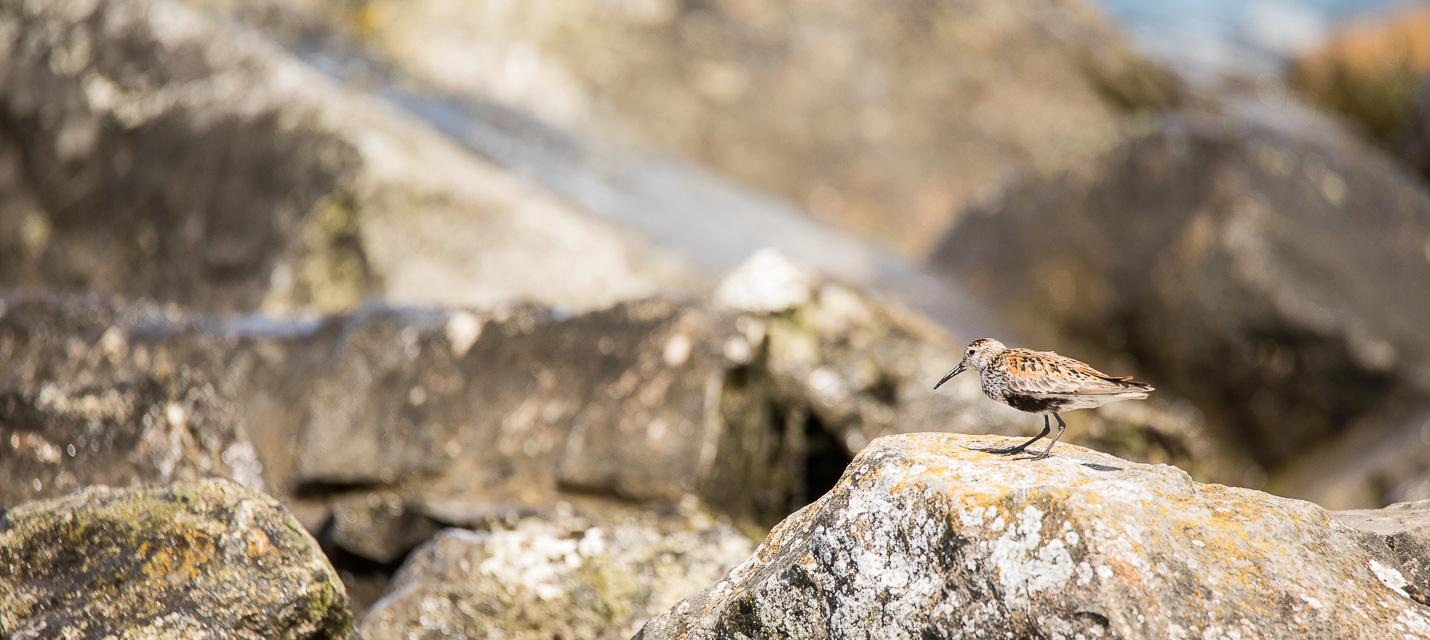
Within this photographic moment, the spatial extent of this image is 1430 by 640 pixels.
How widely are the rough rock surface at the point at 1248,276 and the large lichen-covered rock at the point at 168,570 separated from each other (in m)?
8.28

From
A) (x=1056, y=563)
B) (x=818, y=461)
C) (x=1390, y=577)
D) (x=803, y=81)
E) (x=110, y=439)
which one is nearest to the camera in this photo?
(x=1056, y=563)

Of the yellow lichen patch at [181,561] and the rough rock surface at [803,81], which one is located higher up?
the rough rock surface at [803,81]

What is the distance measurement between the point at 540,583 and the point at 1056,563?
2.61 meters

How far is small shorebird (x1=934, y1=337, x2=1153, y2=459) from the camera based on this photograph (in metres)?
4.04

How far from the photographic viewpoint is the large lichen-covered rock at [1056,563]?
3.46 metres

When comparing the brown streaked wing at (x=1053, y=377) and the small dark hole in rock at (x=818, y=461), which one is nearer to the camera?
the brown streaked wing at (x=1053, y=377)

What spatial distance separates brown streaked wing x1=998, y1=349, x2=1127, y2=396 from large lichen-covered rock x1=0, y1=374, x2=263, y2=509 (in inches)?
146

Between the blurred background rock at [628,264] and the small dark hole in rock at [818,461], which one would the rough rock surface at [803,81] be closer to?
the blurred background rock at [628,264]

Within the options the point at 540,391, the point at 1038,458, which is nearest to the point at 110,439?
the point at 540,391

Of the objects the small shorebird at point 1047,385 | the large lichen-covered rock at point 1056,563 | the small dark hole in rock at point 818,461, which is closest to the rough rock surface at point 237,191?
the small dark hole in rock at point 818,461

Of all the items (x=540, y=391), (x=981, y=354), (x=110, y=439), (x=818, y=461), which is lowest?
(x=110, y=439)

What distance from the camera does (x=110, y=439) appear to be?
19.2ft

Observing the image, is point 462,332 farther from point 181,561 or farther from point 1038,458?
point 1038,458

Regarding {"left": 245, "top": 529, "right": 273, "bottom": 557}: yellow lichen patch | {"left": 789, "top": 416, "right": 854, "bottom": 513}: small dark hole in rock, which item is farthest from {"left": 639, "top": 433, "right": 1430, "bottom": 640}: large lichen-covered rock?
{"left": 789, "top": 416, "right": 854, "bottom": 513}: small dark hole in rock
